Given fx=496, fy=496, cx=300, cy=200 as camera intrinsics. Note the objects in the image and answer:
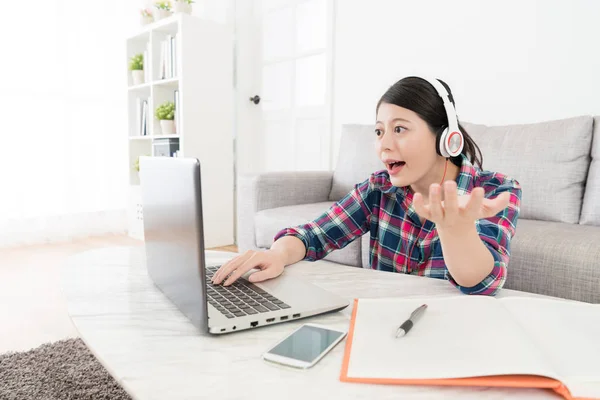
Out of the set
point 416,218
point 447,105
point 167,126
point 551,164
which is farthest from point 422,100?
point 167,126

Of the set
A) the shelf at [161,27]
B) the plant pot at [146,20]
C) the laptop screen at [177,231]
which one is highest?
the plant pot at [146,20]

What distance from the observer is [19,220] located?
3.49 metres

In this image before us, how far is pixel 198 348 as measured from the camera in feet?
1.86

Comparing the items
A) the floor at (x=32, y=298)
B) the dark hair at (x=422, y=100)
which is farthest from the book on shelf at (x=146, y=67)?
the dark hair at (x=422, y=100)

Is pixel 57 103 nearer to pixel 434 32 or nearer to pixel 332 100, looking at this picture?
pixel 332 100

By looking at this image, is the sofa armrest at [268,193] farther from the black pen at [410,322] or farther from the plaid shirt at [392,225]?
the black pen at [410,322]

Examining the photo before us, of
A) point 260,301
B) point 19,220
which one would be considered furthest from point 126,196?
point 260,301

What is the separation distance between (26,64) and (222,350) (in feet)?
11.7

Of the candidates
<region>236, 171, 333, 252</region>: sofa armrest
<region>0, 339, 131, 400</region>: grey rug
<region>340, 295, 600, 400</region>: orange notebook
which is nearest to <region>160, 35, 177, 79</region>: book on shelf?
<region>236, 171, 333, 252</region>: sofa armrest

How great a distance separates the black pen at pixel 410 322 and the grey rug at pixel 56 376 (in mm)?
936

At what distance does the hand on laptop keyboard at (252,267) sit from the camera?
2.67 feet

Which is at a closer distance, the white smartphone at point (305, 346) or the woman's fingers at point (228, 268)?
the white smartphone at point (305, 346)

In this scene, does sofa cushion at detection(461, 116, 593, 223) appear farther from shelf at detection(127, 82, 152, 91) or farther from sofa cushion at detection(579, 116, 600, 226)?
shelf at detection(127, 82, 152, 91)

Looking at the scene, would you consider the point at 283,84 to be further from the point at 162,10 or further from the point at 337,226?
the point at 337,226
